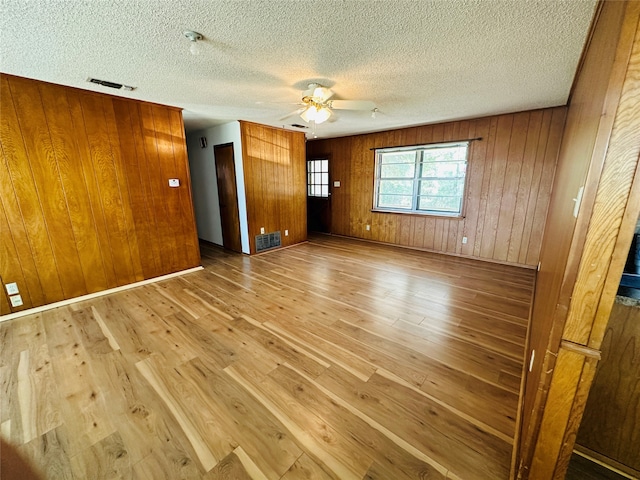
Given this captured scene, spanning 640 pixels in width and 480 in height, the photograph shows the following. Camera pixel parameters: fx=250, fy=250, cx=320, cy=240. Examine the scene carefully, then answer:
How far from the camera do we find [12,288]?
263 cm

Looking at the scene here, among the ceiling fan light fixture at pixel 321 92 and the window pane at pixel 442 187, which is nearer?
the ceiling fan light fixture at pixel 321 92

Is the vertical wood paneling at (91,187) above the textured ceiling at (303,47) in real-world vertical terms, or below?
below

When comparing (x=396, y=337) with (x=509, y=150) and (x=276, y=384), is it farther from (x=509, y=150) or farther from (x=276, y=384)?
(x=509, y=150)

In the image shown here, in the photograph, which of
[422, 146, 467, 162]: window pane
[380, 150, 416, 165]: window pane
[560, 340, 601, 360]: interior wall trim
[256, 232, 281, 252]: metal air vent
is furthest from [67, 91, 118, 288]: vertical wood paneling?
[422, 146, 467, 162]: window pane

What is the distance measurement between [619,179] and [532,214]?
4159mm

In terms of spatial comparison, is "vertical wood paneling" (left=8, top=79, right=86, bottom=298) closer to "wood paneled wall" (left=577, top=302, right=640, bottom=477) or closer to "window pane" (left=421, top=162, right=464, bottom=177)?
"wood paneled wall" (left=577, top=302, right=640, bottom=477)

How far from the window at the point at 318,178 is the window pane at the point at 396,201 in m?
1.55

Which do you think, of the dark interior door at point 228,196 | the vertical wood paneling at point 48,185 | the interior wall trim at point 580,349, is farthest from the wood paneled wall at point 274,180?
the interior wall trim at point 580,349

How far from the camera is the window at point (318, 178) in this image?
6484mm

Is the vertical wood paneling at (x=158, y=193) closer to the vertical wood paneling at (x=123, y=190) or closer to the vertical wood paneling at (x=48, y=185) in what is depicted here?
the vertical wood paneling at (x=123, y=190)

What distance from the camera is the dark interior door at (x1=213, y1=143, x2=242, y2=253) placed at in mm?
4676

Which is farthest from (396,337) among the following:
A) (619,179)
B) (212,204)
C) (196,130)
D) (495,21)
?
(196,130)

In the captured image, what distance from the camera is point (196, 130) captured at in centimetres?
521

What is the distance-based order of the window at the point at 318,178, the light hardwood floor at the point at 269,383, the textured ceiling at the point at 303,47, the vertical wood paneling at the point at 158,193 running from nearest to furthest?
the light hardwood floor at the point at 269,383 → the textured ceiling at the point at 303,47 → the vertical wood paneling at the point at 158,193 → the window at the point at 318,178
